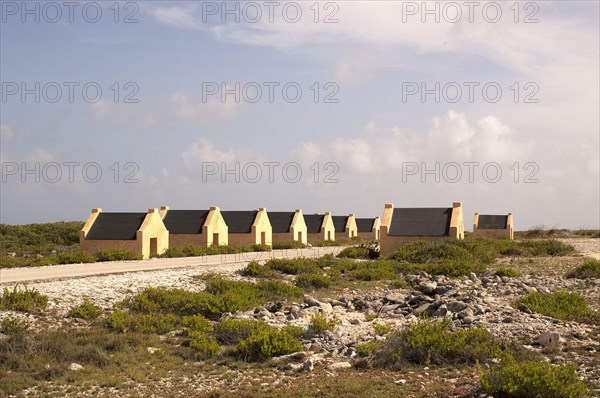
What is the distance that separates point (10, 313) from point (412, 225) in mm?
23740

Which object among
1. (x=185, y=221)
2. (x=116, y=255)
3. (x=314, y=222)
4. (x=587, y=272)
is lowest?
(x=587, y=272)

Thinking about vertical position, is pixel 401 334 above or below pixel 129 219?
below

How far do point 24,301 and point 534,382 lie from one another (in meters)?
11.4

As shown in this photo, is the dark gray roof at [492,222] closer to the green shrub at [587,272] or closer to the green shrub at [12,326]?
the green shrub at [587,272]

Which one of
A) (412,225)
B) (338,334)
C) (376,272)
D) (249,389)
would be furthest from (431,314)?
(412,225)

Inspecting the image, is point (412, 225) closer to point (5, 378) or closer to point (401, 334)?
point (401, 334)

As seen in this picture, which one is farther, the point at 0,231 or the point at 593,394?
the point at 0,231

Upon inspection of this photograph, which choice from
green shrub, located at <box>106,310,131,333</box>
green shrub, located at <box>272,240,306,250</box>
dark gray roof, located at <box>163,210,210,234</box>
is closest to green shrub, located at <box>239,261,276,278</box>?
green shrub, located at <box>106,310,131,333</box>

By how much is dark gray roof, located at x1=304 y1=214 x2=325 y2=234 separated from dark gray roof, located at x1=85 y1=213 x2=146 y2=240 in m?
24.2

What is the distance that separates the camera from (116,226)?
110 ft

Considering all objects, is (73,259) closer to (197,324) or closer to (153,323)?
(153,323)

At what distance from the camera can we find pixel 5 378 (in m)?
9.97

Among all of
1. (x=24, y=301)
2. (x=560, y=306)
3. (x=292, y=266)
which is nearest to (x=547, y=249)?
(x=292, y=266)

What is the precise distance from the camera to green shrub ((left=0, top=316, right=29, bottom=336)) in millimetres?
12547
